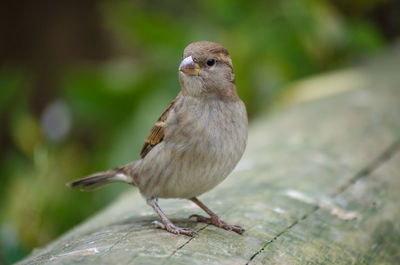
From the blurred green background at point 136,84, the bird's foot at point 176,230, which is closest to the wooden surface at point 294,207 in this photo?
the bird's foot at point 176,230

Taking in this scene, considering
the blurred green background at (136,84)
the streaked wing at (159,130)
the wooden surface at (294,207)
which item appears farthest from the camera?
the blurred green background at (136,84)

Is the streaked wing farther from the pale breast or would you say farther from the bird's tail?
the bird's tail

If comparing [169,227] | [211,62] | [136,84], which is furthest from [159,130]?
[136,84]

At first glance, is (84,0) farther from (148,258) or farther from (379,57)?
(148,258)

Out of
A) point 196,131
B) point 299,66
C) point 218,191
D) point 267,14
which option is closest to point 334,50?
point 299,66

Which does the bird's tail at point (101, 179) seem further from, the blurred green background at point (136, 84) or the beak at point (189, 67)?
the blurred green background at point (136, 84)

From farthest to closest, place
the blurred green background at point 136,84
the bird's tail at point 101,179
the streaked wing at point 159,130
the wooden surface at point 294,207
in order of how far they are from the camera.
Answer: the blurred green background at point 136,84 → the bird's tail at point 101,179 → the streaked wing at point 159,130 → the wooden surface at point 294,207

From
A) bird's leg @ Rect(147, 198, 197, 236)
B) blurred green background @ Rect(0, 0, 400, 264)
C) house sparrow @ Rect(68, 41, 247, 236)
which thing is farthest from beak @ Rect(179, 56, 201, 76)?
blurred green background @ Rect(0, 0, 400, 264)
